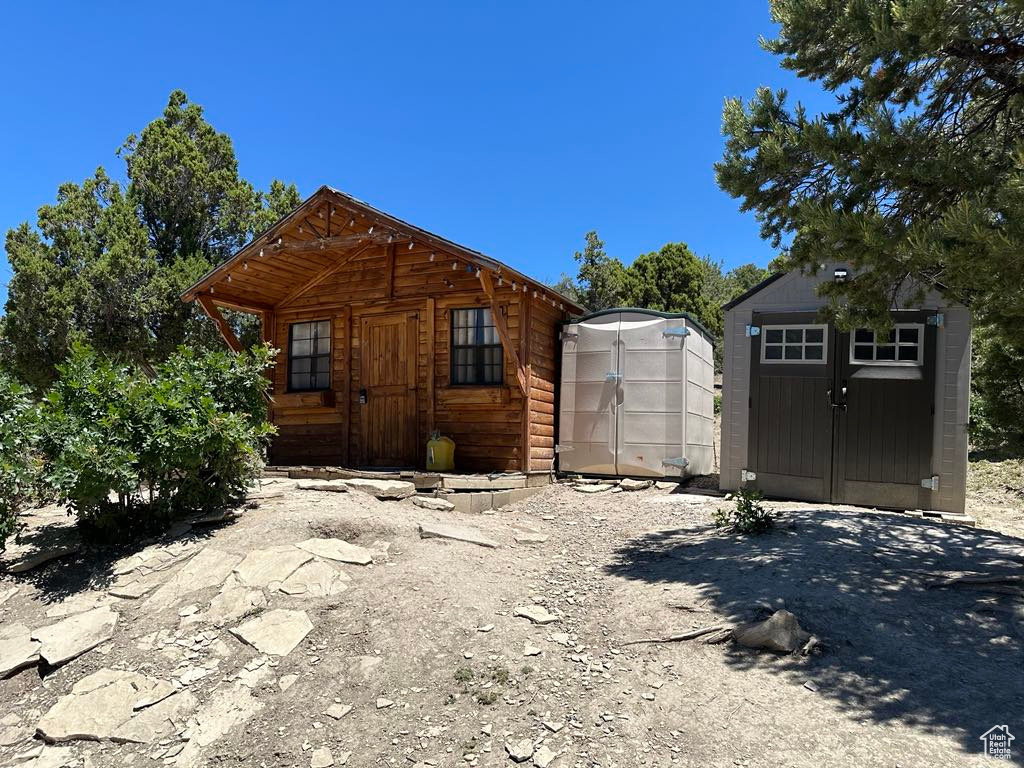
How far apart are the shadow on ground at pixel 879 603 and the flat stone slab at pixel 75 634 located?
4032 millimetres

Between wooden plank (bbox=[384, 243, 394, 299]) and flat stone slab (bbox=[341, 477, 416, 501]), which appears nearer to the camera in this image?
flat stone slab (bbox=[341, 477, 416, 501])

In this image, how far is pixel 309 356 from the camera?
431 inches

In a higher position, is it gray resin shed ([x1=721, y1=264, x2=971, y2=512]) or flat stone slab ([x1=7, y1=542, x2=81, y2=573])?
gray resin shed ([x1=721, y1=264, x2=971, y2=512])

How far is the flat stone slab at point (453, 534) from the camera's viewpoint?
623 cm

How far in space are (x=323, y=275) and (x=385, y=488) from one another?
14.9 ft

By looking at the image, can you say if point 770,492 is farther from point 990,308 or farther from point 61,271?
point 61,271

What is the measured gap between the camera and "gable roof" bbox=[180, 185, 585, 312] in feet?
28.9

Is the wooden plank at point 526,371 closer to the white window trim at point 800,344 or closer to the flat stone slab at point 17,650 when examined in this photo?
the white window trim at point 800,344

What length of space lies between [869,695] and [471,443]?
677cm

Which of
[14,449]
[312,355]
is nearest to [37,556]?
[14,449]

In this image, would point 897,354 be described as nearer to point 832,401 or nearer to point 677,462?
point 832,401

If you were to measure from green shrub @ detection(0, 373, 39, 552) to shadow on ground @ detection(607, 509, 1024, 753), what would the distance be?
519 centimetres

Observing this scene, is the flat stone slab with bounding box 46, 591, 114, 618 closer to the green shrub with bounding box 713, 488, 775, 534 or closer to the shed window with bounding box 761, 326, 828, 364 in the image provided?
the green shrub with bounding box 713, 488, 775, 534

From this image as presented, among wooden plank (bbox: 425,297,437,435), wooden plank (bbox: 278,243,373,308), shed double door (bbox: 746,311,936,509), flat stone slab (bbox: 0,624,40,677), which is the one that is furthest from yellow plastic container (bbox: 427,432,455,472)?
flat stone slab (bbox: 0,624,40,677)
